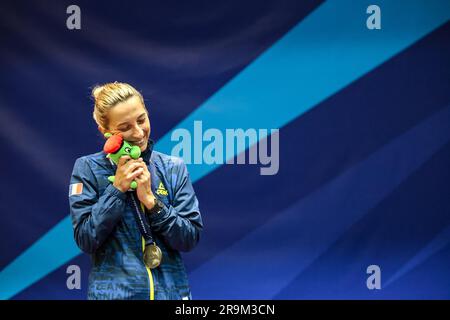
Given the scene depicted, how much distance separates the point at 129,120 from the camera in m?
1.86

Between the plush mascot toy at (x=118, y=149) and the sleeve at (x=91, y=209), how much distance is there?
0.21 feet

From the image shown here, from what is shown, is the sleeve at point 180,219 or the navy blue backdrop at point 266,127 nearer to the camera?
the sleeve at point 180,219

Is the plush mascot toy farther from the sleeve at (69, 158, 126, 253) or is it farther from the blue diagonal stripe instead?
the blue diagonal stripe

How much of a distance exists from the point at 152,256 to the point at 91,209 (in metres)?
0.23

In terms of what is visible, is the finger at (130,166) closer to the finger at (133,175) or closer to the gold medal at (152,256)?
the finger at (133,175)

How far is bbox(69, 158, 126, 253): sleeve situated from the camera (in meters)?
1.77

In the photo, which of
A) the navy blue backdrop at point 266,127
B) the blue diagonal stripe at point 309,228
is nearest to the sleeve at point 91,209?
the navy blue backdrop at point 266,127

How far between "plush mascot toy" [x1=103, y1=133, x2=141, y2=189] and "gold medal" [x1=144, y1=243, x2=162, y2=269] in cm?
19

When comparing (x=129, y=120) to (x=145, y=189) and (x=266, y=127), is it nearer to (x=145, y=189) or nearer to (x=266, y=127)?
(x=145, y=189)

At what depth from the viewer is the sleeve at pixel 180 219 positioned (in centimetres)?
181

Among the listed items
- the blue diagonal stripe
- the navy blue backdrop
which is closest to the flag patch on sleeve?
the navy blue backdrop

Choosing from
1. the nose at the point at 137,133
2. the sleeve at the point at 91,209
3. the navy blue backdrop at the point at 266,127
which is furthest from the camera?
the navy blue backdrop at the point at 266,127

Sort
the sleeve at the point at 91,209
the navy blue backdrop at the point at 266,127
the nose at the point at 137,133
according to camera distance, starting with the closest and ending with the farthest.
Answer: the sleeve at the point at 91,209 < the nose at the point at 137,133 < the navy blue backdrop at the point at 266,127
